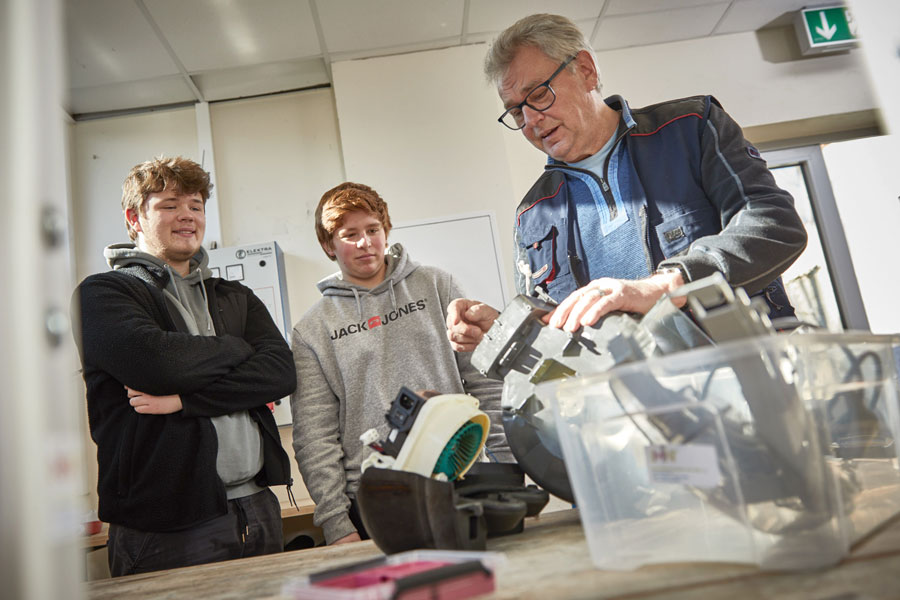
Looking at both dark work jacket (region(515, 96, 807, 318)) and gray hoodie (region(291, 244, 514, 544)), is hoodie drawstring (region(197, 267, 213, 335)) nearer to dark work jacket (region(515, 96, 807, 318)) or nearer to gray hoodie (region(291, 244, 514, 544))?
gray hoodie (region(291, 244, 514, 544))

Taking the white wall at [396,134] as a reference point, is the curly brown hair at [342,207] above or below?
below

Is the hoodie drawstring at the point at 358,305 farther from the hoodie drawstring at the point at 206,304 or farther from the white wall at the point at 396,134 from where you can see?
the white wall at the point at 396,134

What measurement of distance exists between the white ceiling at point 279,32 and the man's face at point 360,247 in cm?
156

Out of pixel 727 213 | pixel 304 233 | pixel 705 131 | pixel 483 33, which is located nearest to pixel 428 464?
pixel 727 213

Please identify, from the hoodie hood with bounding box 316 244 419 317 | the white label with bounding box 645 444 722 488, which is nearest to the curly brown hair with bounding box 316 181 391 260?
the hoodie hood with bounding box 316 244 419 317

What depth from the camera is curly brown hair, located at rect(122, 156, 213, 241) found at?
170cm

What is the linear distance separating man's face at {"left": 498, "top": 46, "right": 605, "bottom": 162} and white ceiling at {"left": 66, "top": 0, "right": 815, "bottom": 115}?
1.73 meters

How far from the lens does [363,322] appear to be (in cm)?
173

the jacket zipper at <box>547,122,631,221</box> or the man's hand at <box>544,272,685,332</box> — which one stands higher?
the jacket zipper at <box>547,122,631,221</box>

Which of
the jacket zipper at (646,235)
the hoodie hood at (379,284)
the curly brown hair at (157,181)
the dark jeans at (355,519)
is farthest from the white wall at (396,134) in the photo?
the jacket zipper at (646,235)

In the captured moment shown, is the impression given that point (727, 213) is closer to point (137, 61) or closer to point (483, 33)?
point (483, 33)

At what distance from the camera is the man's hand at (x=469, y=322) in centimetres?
117

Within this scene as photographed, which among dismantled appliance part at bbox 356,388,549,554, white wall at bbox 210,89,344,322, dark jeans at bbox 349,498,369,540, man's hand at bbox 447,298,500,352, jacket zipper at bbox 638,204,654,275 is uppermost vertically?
white wall at bbox 210,89,344,322

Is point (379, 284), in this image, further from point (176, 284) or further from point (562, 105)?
point (562, 105)
